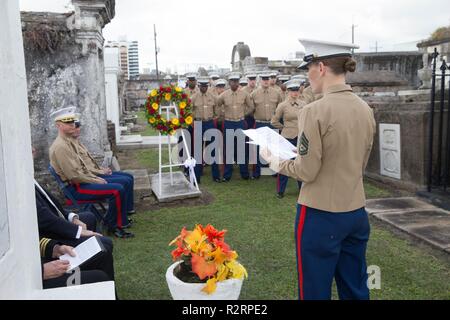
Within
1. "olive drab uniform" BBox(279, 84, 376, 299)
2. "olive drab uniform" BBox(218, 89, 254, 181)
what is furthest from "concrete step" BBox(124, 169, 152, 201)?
"olive drab uniform" BBox(279, 84, 376, 299)

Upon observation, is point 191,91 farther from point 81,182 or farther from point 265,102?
point 81,182

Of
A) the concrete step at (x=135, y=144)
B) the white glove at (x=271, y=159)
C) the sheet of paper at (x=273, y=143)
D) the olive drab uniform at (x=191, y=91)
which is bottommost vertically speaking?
the concrete step at (x=135, y=144)

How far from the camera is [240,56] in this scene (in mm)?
17141

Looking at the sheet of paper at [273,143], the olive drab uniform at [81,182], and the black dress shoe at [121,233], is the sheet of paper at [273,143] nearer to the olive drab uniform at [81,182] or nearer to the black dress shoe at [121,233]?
the olive drab uniform at [81,182]

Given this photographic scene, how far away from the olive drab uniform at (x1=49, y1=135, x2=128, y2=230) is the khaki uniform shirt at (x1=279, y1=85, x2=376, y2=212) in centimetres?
298

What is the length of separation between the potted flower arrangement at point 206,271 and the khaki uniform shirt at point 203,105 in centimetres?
610

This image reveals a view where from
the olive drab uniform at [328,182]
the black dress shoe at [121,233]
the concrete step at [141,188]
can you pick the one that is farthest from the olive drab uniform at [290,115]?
the olive drab uniform at [328,182]

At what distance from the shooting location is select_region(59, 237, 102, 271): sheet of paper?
2.74 m

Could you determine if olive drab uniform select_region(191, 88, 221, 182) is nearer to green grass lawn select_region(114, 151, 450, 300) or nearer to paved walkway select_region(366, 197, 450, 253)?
green grass lawn select_region(114, 151, 450, 300)

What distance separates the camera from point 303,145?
2225 millimetres

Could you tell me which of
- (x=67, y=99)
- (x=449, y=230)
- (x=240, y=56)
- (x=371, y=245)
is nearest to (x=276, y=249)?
(x=371, y=245)

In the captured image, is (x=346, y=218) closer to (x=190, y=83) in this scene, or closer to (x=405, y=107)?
(x=405, y=107)

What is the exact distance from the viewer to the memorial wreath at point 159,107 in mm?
6477

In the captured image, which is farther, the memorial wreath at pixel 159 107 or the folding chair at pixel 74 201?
the memorial wreath at pixel 159 107
